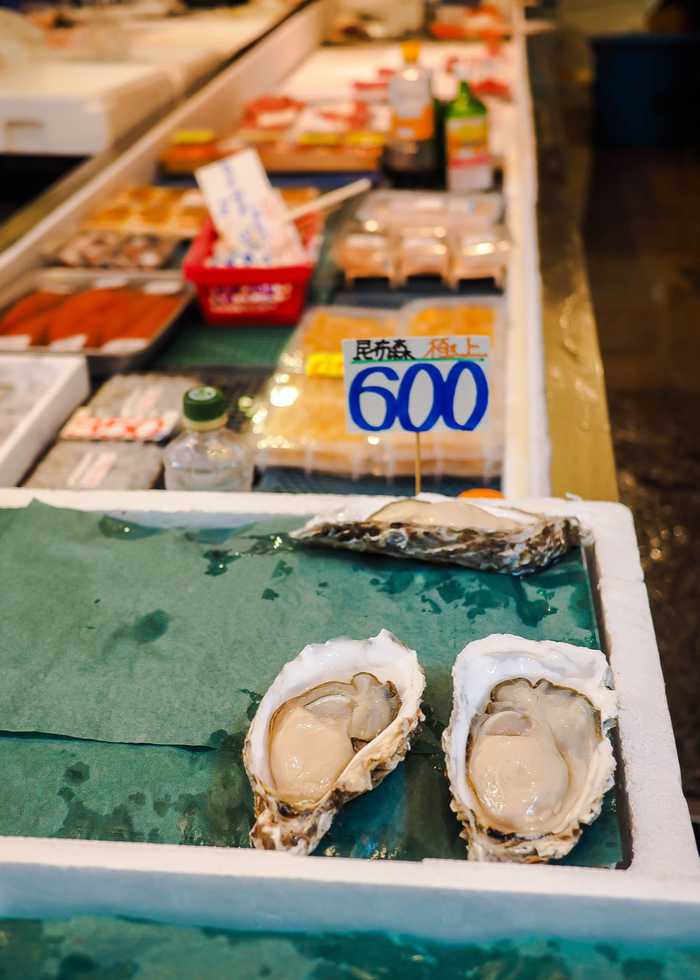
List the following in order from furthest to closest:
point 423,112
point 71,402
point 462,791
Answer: point 423,112
point 71,402
point 462,791

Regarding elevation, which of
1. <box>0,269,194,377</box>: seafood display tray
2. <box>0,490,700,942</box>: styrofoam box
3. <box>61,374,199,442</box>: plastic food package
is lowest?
<box>61,374,199,442</box>: plastic food package

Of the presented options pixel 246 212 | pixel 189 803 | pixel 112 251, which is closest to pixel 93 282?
pixel 112 251

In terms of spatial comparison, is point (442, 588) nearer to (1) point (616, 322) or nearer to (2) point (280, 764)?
(2) point (280, 764)

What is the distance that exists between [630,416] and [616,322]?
46.8 inches

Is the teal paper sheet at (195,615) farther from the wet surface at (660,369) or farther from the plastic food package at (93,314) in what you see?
the wet surface at (660,369)

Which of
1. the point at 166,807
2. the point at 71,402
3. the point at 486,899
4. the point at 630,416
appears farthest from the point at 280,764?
the point at 630,416

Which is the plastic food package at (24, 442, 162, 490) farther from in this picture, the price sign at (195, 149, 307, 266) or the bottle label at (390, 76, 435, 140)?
the bottle label at (390, 76, 435, 140)

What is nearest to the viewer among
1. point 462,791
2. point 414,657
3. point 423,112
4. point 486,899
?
point 486,899

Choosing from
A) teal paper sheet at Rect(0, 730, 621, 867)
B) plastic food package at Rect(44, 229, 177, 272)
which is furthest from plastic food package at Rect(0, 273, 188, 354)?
teal paper sheet at Rect(0, 730, 621, 867)

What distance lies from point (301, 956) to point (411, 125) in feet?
10.4

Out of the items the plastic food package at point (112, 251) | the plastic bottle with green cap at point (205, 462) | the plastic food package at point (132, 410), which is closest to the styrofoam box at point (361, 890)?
the plastic bottle with green cap at point (205, 462)

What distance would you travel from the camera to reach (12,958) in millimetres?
889

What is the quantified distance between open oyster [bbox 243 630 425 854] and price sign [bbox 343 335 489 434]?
0.41 m

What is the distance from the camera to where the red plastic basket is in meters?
2.58
